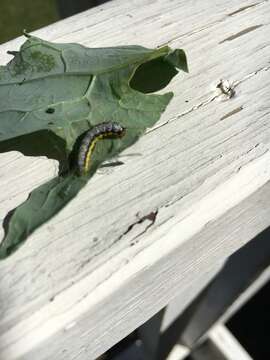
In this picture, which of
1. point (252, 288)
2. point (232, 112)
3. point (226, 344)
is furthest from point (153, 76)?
point (226, 344)

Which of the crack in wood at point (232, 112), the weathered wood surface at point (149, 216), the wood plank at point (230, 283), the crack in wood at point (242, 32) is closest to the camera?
the weathered wood surface at point (149, 216)

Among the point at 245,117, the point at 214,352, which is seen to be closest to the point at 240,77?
the point at 245,117

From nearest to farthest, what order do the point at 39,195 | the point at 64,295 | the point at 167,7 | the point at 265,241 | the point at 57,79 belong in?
1. the point at 64,295
2. the point at 39,195
3. the point at 57,79
4. the point at 167,7
5. the point at 265,241

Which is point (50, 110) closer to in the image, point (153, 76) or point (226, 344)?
point (153, 76)

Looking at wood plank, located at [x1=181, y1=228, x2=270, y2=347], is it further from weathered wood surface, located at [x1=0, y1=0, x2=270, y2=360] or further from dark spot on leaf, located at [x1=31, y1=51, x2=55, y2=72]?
dark spot on leaf, located at [x1=31, y1=51, x2=55, y2=72]

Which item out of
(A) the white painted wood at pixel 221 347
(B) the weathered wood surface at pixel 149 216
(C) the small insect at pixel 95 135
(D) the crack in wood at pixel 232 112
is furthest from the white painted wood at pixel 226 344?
(C) the small insect at pixel 95 135

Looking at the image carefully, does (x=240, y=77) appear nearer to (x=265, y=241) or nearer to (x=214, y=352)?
(x=265, y=241)

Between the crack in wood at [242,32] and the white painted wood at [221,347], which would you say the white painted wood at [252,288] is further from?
the crack in wood at [242,32]
